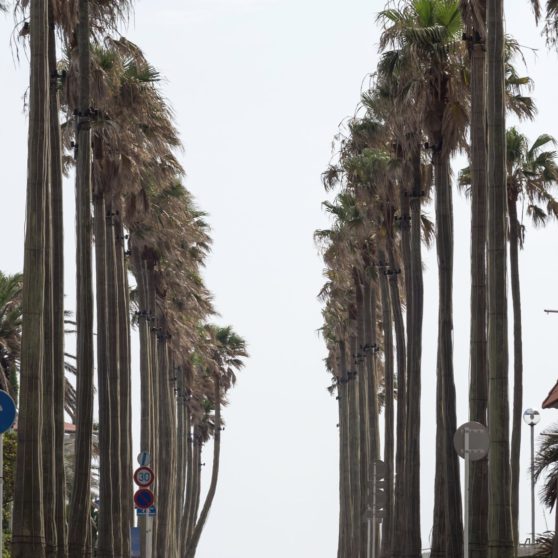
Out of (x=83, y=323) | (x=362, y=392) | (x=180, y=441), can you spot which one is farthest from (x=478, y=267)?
(x=180, y=441)

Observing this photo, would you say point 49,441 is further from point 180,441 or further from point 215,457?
point 215,457

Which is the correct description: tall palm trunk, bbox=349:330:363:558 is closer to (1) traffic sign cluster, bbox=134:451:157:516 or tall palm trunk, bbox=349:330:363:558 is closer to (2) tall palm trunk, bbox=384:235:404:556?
(2) tall palm trunk, bbox=384:235:404:556

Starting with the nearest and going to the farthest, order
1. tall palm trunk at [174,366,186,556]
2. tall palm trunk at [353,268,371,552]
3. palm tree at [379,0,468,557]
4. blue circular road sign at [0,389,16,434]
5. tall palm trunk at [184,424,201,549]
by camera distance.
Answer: blue circular road sign at [0,389,16,434] → palm tree at [379,0,468,557] → tall palm trunk at [353,268,371,552] → tall palm trunk at [174,366,186,556] → tall palm trunk at [184,424,201,549]

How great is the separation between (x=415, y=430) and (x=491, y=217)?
19.9 metres

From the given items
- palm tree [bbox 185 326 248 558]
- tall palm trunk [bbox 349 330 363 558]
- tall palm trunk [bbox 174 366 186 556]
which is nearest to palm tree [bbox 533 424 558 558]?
tall palm trunk [bbox 349 330 363 558]

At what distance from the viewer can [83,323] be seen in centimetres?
3572

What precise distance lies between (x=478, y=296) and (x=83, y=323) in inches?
381

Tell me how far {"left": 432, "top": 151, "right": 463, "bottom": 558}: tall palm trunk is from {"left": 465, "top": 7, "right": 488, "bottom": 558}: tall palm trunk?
6.83m

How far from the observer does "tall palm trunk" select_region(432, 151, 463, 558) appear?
36.3 metres

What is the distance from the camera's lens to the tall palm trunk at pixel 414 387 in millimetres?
44062

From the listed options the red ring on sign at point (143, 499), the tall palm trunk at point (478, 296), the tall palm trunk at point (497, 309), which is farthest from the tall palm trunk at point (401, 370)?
the tall palm trunk at point (497, 309)

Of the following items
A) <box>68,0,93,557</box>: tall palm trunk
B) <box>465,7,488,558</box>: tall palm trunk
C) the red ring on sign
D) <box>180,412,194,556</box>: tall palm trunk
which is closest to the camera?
<box>465,7,488,558</box>: tall palm trunk

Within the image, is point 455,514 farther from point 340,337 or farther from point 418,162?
point 340,337

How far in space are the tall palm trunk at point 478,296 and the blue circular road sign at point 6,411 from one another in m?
11.7
